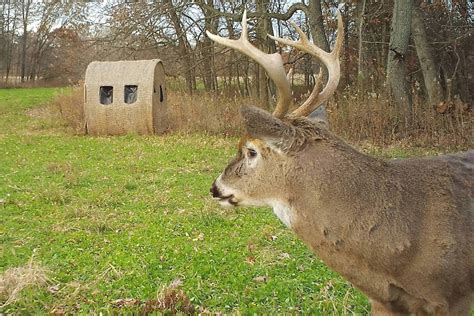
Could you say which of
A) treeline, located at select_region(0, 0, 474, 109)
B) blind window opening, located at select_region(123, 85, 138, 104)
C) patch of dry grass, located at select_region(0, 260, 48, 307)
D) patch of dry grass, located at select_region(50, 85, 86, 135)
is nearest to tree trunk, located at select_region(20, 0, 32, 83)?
treeline, located at select_region(0, 0, 474, 109)

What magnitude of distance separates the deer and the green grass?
3.95 feet

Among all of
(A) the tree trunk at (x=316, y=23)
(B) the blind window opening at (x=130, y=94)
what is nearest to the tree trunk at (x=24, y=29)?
(B) the blind window opening at (x=130, y=94)

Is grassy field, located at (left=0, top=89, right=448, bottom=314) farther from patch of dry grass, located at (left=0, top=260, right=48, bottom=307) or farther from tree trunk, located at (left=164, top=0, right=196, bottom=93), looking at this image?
tree trunk, located at (left=164, top=0, right=196, bottom=93)

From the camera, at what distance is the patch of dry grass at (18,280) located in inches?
168

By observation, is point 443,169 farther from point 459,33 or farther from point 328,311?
point 459,33

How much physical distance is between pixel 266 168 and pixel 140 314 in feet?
4.96

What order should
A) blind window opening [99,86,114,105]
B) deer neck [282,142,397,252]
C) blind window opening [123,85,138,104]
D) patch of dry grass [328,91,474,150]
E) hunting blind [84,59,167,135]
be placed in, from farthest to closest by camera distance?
1. blind window opening [99,86,114,105]
2. blind window opening [123,85,138,104]
3. hunting blind [84,59,167,135]
4. patch of dry grass [328,91,474,150]
5. deer neck [282,142,397,252]

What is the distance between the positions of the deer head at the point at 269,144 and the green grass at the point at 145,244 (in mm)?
1141

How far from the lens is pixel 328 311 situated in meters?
4.23

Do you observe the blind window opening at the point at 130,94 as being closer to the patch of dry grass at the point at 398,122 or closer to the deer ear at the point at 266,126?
the patch of dry grass at the point at 398,122

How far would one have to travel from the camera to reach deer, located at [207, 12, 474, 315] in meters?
2.97

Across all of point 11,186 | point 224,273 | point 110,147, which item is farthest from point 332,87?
point 110,147

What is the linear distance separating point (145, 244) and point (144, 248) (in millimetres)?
116

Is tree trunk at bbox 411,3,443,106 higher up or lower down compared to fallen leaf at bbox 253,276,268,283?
higher up
